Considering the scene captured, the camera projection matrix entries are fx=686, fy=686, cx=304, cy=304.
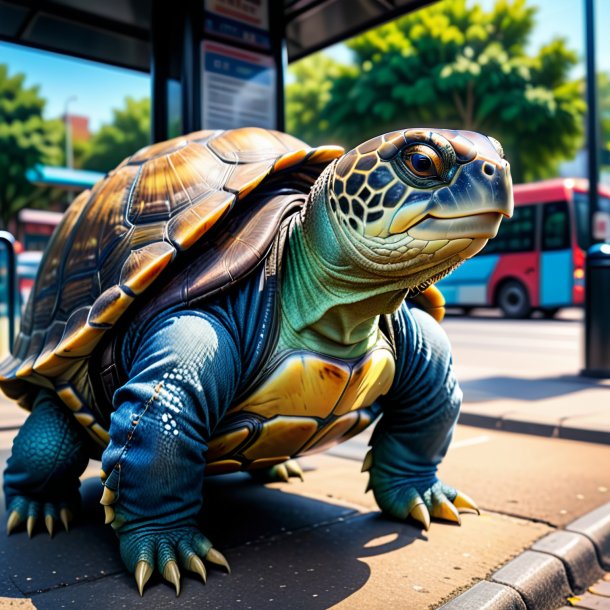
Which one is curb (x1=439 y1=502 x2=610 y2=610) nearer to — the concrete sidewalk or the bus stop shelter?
the concrete sidewalk

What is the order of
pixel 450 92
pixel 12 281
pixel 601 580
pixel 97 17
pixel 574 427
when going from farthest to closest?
pixel 450 92
pixel 97 17
pixel 12 281
pixel 574 427
pixel 601 580

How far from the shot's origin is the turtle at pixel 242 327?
2109mm

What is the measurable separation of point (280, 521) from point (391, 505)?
0.48 meters

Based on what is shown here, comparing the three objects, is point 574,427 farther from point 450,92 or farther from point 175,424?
point 450,92

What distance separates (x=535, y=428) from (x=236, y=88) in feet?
11.2

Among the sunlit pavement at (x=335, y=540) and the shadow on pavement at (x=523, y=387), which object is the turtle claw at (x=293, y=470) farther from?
the shadow on pavement at (x=523, y=387)

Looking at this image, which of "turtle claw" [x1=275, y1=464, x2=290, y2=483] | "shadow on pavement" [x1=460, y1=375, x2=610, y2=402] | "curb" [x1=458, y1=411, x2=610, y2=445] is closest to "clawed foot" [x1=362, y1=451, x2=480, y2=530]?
"turtle claw" [x1=275, y1=464, x2=290, y2=483]

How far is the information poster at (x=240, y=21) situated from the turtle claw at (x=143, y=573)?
156 inches

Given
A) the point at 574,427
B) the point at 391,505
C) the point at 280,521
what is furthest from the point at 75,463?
the point at 574,427

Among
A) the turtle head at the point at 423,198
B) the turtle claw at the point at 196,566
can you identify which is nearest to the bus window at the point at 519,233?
the turtle head at the point at 423,198

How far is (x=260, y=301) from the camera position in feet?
8.04

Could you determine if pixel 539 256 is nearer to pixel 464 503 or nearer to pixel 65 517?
pixel 464 503

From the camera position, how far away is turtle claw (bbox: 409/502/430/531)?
2.84 metres

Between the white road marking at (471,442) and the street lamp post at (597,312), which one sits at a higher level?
the street lamp post at (597,312)
